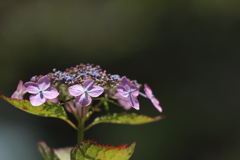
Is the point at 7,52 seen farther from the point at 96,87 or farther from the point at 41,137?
the point at 96,87

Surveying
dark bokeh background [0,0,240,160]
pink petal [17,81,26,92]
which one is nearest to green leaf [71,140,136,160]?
pink petal [17,81,26,92]

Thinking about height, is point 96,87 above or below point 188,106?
below

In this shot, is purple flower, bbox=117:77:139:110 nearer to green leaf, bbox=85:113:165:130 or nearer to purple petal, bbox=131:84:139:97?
purple petal, bbox=131:84:139:97

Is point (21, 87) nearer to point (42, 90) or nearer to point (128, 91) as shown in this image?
point (42, 90)

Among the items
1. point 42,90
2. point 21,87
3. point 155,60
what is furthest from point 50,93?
point 155,60

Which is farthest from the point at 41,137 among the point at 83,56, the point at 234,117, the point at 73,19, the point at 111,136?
the point at 234,117

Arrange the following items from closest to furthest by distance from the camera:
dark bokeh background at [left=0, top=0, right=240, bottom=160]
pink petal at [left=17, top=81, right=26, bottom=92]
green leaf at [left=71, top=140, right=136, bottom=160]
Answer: green leaf at [left=71, top=140, right=136, bottom=160], pink petal at [left=17, top=81, right=26, bottom=92], dark bokeh background at [left=0, top=0, right=240, bottom=160]
